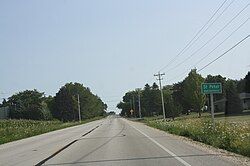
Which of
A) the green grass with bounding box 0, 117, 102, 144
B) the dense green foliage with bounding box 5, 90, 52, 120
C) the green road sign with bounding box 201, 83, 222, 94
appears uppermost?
the dense green foliage with bounding box 5, 90, 52, 120

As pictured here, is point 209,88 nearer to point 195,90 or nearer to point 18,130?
point 18,130

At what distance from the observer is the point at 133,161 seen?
15617 millimetres

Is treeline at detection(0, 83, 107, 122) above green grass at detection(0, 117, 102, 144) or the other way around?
above

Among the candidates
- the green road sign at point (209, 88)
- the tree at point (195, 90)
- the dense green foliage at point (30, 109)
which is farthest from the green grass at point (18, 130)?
the dense green foliage at point (30, 109)

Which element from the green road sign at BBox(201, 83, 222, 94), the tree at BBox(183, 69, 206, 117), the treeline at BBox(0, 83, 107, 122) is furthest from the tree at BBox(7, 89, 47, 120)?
the green road sign at BBox(201, 83, 222, 94)

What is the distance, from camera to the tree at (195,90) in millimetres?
94688

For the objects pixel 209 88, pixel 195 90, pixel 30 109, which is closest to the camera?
pixel 209 88

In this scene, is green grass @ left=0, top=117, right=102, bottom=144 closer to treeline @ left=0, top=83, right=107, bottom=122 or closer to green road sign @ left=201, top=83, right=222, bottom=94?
green road sign @ left=201, top=83, right=222, bottom=94

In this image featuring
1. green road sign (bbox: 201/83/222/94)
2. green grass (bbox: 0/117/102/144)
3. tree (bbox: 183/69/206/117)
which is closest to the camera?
green road sign (bbox: 201/83/222/94)

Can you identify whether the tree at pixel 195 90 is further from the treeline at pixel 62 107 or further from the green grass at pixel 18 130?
the treeline at pixel 62 107

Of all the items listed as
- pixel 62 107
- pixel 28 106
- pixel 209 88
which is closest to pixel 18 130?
pixel 209 88

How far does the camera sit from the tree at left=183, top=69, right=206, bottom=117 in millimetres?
94688

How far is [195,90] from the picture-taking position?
96125 millimetres

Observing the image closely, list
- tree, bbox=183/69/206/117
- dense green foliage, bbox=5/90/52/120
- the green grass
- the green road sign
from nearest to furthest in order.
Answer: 1. the green road sign
2. the green grass
3. tree, bbox=183/69/206/117
4. dense green foliage, bbox=5/90/52/120
